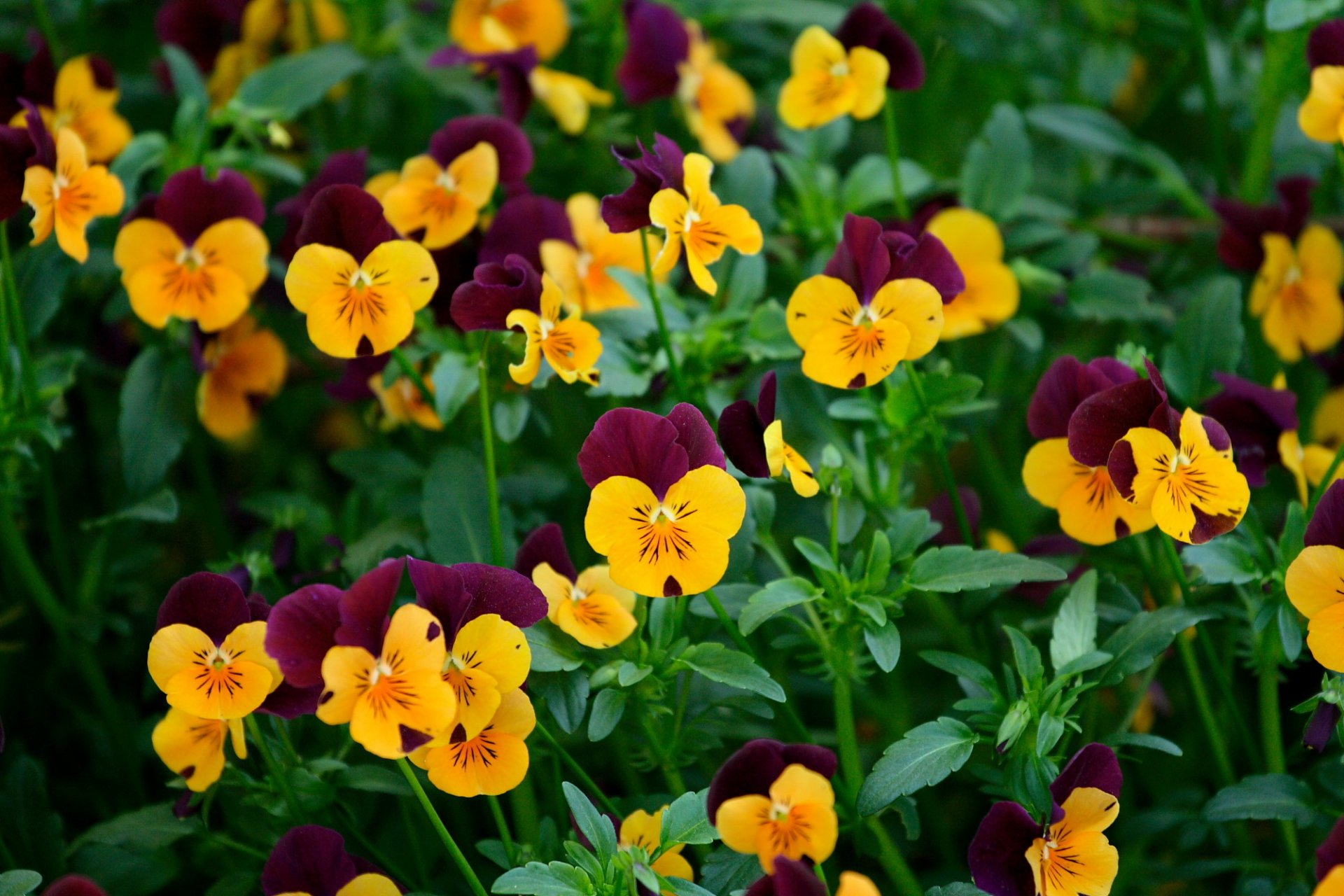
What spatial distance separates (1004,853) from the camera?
895 millimetres

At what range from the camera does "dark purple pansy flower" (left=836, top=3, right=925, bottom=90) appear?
1273 mm

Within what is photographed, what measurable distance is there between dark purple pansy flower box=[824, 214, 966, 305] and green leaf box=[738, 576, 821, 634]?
0.81 feet

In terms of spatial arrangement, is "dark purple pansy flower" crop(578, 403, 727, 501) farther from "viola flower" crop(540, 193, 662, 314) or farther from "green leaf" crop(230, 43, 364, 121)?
"green leaf" crop(230, 43, 364, 121)

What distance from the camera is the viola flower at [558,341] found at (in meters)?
0.99

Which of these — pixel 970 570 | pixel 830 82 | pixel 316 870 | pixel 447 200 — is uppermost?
pixel 830 82

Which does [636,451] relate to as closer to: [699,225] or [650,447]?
[650,447]

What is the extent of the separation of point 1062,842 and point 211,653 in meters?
0.66

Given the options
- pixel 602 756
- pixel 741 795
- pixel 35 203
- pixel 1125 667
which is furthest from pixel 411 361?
pixel 1125 667

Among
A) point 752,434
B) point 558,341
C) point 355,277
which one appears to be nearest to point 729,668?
point 752,434

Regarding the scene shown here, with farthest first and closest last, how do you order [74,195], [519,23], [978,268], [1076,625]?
1. [519,23]
2. [978,268]
3. [74,195]
4. [1076,625]

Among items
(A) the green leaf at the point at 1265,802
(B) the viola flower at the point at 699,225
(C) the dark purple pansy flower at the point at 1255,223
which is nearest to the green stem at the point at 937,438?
(B) the viola flower at the point at 699,225

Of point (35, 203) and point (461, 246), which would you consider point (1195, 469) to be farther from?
point (35, 203)

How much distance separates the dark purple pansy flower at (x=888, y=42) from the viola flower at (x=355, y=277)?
1.89ft

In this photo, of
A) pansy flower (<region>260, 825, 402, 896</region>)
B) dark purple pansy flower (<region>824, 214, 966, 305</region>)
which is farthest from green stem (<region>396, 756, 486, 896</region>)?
dark purple pansy flower (<region>824, 214, 966, 305</region>)
